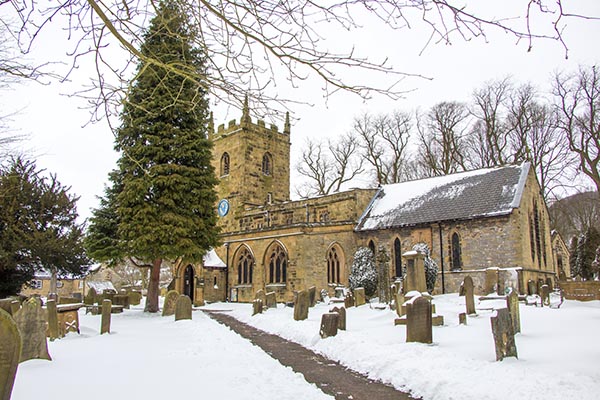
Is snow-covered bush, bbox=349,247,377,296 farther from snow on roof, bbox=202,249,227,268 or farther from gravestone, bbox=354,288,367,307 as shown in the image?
snow on roof, bbox=202,249,227,268

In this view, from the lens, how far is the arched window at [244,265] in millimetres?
29877

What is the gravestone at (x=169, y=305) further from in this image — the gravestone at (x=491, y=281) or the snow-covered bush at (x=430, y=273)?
the gravestone at (x=491, y=281)

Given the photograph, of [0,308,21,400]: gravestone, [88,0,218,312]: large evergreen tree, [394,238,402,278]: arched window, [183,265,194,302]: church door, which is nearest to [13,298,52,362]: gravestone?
[0,308,21,400]: gravestone

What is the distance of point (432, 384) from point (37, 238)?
70.6 ft

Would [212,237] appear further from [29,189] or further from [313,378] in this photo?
[313,378]

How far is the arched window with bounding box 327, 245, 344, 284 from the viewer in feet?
87.4

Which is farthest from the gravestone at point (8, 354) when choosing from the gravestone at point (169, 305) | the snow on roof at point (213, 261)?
the snow on roof at point (213, 261)

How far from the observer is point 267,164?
36.8 metres

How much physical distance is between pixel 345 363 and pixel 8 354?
5699mm

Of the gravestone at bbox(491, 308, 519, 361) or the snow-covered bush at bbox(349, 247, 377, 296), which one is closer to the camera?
the gravestone at bbox(491, 308, 519, 361)

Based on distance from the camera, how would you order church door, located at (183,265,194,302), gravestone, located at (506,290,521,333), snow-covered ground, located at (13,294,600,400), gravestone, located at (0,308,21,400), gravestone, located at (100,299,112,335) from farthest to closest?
1. church door, located at (183,265,194,302)
2. gravestone, located at (100,299,112,335)
3. gravestone, located at (506,290,521,333)
4. snow-covered ground, located at (13,294,600,400)
5. gravestone, located at (0,308,21,400)

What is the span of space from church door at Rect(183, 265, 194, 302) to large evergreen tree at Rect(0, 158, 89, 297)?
6910mm

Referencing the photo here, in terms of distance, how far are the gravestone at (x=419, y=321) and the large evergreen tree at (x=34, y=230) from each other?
1898 cm

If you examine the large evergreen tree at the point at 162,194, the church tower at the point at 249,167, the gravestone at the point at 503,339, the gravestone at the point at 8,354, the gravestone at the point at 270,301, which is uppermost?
the church tower at the point at 249,167
